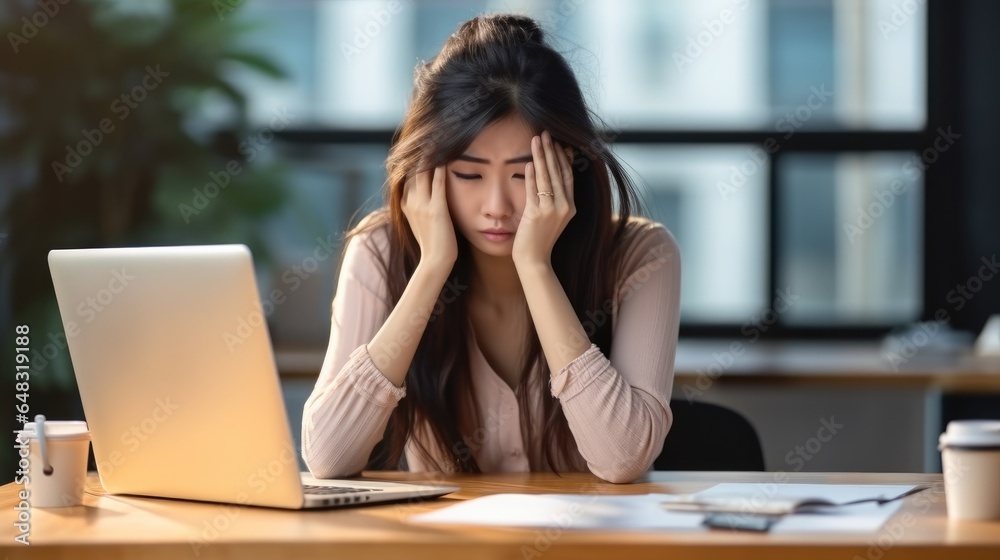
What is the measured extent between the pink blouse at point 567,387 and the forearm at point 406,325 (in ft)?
0.07

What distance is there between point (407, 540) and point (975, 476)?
0.57 meters

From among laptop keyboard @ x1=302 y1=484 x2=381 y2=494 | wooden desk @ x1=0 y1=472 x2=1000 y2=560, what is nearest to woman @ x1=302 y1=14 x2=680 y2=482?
laptop keyboard @ x1=302 y1=484 x2=381 y2=494

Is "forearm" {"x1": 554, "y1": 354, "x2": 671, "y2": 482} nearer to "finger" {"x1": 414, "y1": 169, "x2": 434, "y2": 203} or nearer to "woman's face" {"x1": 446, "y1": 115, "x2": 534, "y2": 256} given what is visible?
"woman's face" {"x1": 446, "y1": 115, "x2": 534, "y2": 256}

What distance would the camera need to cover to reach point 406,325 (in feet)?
5.19

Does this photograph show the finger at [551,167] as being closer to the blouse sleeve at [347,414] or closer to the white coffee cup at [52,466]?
the blouse sleeve at [347,414]

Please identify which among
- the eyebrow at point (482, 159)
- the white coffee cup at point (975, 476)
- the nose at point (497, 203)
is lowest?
the white coffee cup at point (975, 476)

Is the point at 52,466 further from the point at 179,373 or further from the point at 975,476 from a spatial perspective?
the point at 975,476

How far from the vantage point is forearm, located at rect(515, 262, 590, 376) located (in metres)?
1.55

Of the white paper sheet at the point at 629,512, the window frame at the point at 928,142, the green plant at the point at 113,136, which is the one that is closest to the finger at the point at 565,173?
the white paper sheet at the point at 629,512

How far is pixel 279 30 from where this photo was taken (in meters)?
3.65

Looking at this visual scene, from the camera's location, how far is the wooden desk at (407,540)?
1.03 m

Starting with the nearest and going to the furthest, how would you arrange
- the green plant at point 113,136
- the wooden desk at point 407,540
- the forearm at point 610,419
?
the wooden desk at point 407,540 < the forearm at point 610,419 < the green plant at point 113,136

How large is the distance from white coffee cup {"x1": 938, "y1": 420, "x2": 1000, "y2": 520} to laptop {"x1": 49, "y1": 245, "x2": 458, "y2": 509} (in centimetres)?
55

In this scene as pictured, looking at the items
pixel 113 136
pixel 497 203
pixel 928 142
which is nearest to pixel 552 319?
pixel 497 203
